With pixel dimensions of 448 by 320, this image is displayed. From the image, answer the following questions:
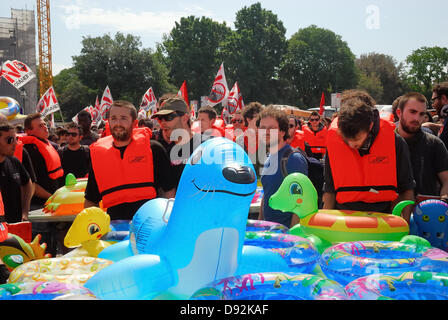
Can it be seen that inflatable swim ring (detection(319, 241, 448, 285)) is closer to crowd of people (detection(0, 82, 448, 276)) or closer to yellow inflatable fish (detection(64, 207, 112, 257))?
crowd of people (detection(0, 82, 448, 276))

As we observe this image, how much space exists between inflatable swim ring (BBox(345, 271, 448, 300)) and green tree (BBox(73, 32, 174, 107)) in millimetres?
43763

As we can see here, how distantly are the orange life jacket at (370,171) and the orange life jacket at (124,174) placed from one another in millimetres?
1581

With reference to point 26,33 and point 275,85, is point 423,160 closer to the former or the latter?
point 26,33

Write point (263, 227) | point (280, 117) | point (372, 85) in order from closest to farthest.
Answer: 1. point (263, 227)
2. point (280, 117)
3. point (372, 85)

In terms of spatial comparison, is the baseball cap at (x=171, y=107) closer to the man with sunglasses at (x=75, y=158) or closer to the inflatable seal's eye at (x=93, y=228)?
the inflatable seal's eye at (x=93, y=228)

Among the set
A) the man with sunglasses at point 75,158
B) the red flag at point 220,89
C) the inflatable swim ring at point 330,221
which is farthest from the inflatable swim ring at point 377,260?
the red flag at point 220,89

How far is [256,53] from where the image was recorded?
46188 millimetres

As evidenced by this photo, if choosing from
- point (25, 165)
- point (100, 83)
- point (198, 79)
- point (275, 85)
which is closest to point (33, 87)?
point (100, 83)

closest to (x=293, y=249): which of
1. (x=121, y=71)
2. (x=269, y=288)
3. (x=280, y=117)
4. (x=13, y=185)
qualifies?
(x=269, y=288)

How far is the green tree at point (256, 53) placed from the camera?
1750 inches

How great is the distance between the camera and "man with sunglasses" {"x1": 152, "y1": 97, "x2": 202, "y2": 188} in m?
4.04

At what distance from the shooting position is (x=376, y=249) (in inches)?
97.9

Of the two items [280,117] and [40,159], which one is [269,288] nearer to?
[280,117]

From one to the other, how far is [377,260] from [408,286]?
37cm
